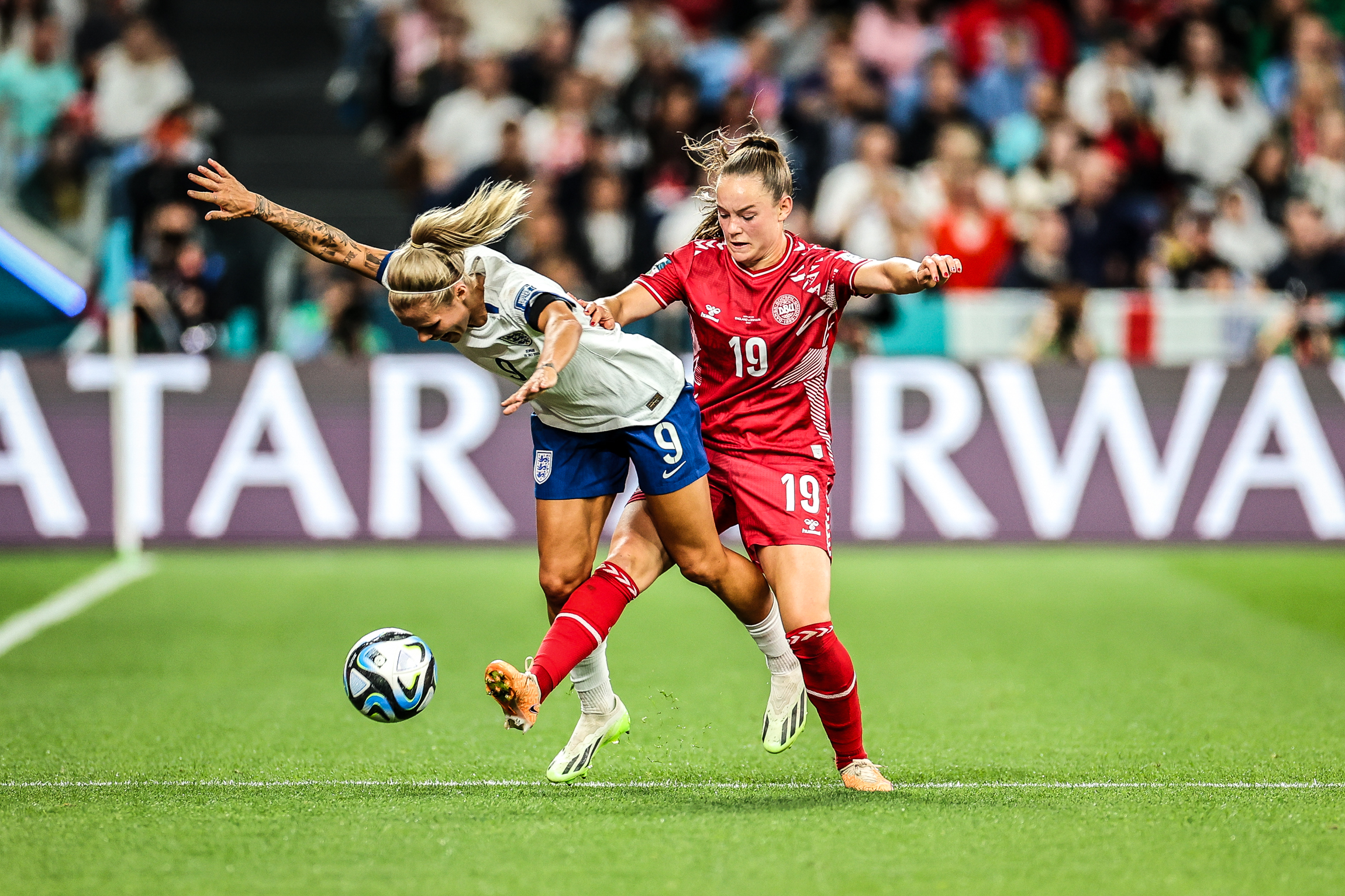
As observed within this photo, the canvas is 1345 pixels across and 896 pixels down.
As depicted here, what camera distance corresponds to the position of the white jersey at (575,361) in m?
5.12

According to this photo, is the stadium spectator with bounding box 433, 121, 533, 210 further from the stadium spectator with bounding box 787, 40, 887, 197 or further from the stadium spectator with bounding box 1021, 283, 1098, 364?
the stadium spectator with bounding box 1021, 283, 1098, 364

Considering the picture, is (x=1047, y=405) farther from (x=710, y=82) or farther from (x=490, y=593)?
(x=710, y=82)

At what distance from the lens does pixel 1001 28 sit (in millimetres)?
15289

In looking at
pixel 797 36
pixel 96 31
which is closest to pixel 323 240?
pixel 797 36

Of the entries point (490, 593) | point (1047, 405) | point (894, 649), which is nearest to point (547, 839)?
point (894, 649)

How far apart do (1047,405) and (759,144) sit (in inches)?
256

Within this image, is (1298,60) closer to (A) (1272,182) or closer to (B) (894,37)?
(A) (1272,182)

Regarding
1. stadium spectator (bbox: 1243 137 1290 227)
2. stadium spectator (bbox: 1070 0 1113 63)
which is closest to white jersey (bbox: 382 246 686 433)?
stadium spectator (bbox: 1243 137 1290 227)

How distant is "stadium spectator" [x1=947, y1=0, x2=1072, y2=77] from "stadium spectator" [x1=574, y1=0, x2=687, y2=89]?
2647 millimetres

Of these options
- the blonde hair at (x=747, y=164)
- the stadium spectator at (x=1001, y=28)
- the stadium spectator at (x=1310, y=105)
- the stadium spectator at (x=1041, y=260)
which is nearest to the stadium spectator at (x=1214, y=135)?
the stadium spectator at (x=1310, y=105)

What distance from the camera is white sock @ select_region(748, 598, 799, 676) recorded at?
5629 mm

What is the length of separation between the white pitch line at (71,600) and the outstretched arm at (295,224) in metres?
3.68

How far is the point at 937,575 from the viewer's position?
418 inches

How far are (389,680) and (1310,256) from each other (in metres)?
10.2
